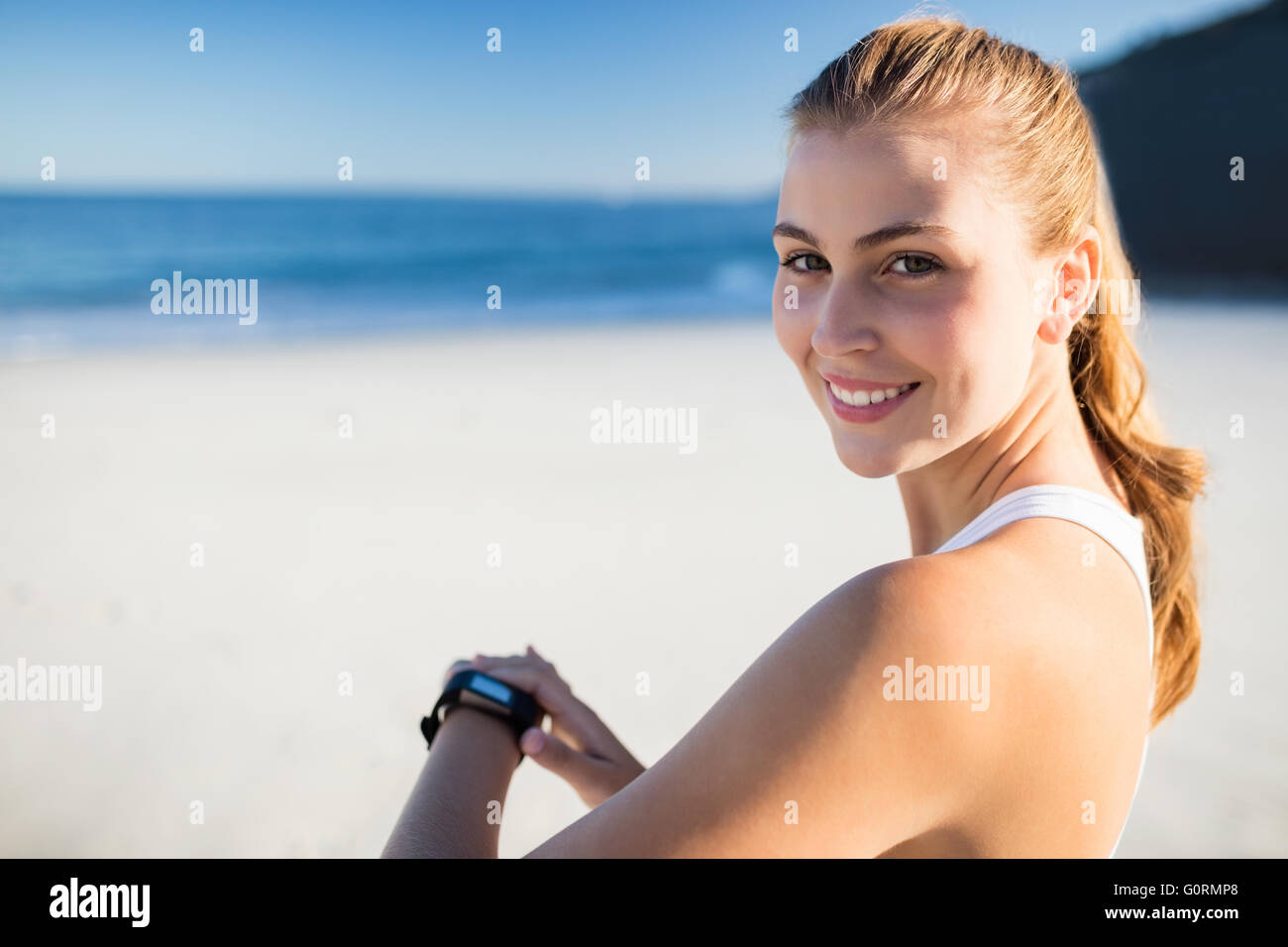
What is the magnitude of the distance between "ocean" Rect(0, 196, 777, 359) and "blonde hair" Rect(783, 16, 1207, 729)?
11503 millimetres

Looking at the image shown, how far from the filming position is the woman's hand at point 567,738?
1818 millimetres

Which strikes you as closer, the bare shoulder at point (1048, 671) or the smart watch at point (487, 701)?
the bare shoulder at point (1048, 671)

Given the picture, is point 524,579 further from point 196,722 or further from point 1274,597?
point 1274,597

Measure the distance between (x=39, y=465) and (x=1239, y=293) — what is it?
53.8ft

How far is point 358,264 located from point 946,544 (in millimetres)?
22464

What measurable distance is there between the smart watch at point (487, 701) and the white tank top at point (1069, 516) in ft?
2.91

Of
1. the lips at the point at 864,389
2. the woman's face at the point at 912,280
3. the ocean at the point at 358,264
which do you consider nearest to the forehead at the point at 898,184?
the woman's face at the point at 912,280

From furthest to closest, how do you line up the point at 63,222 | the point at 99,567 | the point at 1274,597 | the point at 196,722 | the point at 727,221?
1. the point at 727,221
2. the point at 63,222
3. the point at 99,567
4. the point at 1274,597
5. the point at 196,722

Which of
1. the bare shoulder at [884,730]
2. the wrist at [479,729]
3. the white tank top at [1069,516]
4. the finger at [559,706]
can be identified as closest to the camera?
the bare shoulder at [884,730]

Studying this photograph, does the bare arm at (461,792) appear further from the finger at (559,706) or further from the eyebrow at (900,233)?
the eyebrow at (900,233)

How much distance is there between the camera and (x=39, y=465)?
7.02 m
